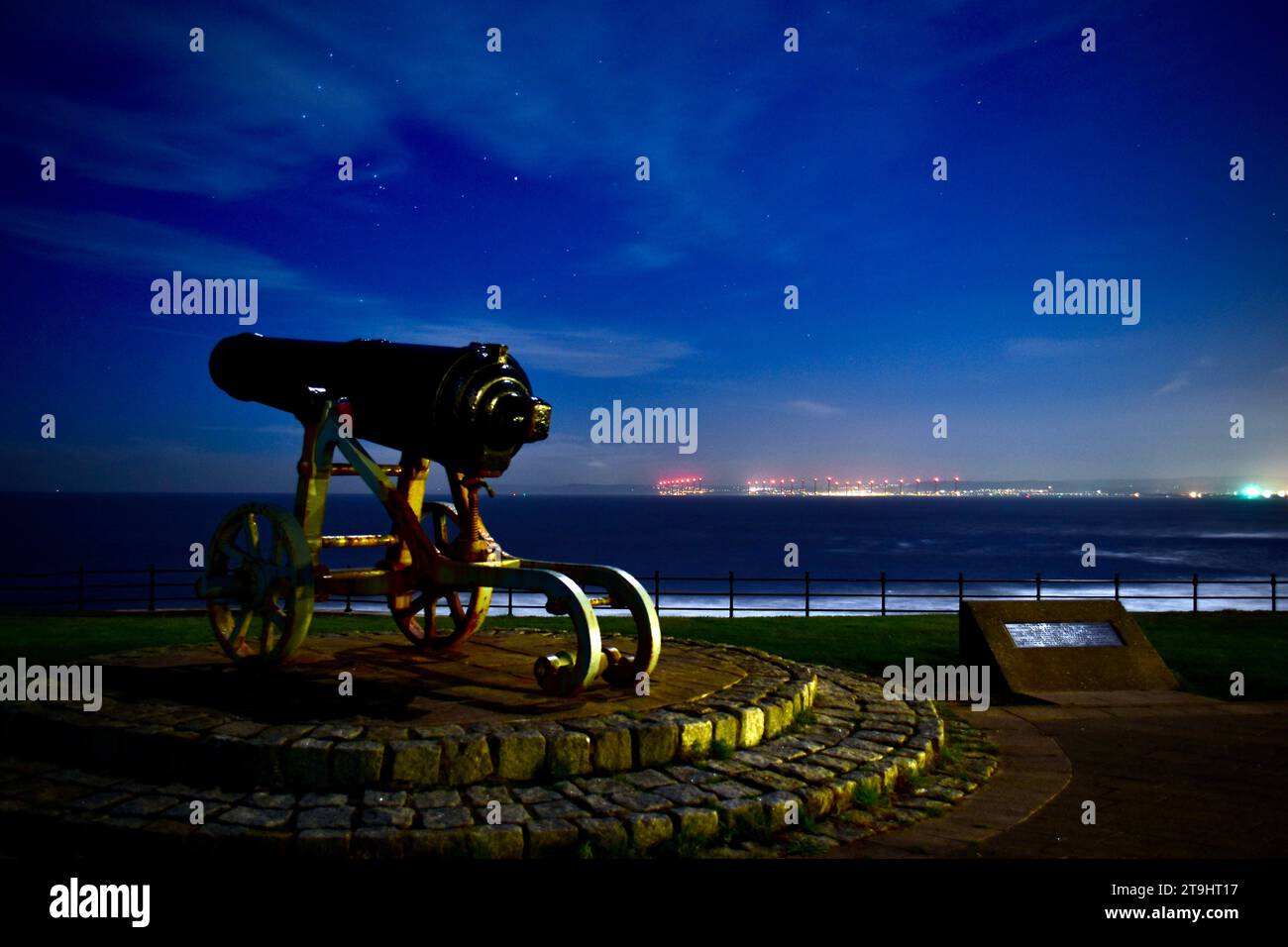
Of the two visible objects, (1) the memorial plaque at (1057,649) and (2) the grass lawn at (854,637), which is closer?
(1) the memorial plaque at (1057,649)

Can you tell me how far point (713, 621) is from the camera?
1527cm

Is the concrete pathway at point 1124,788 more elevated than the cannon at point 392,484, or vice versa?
the cannon at point 392,484

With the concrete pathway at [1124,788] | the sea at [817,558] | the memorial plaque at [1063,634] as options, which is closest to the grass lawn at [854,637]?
the memorial plaque at [1063,634]

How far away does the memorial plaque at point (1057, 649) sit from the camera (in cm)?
866

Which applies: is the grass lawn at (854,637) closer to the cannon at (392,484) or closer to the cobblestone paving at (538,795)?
the cannon at (392,484)

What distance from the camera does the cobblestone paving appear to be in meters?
4.13

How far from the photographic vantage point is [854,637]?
42.2ft

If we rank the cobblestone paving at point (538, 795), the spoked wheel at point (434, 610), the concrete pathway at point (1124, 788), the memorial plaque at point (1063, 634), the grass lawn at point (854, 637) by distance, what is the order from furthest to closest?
the grass lawn at point (854, 637) → the memorial plaque at point (1063, 634) → the spoked wheel at point (434, 610) → the concrete pathway at point (1124, 788) → the cobblestone paving at point (538, 795)

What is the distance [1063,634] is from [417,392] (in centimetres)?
708

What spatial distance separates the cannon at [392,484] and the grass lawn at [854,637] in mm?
4459
